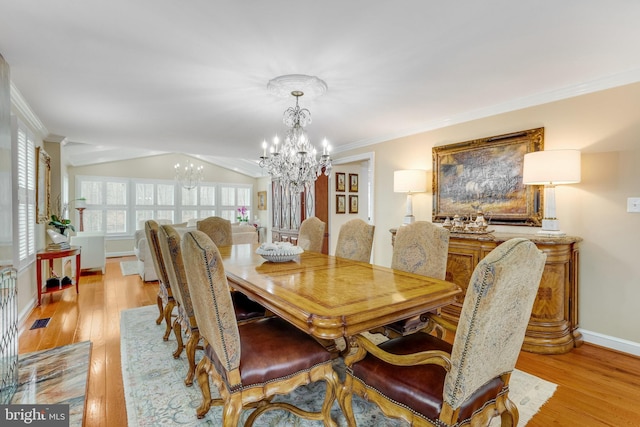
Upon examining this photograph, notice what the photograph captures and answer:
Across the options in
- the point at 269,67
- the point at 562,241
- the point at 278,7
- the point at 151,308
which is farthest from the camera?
the point at 151,308

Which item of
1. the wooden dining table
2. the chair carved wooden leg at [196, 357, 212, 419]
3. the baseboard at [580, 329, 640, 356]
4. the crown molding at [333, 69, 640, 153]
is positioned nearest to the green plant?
the wooden dining table

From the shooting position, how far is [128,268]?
596cm

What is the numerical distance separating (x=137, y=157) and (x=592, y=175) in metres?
8.91

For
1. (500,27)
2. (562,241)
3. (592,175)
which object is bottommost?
(562,241)

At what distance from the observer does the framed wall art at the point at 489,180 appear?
299 cm

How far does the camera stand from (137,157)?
314 inches

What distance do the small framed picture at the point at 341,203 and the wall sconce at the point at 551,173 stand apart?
321cm

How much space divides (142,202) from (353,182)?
575 centimetres

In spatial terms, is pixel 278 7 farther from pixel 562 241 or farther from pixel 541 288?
pixel 541 288

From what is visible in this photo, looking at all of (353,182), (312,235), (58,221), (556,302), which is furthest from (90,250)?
(556,302)

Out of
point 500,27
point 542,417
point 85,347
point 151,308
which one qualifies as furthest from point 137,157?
point 542,417

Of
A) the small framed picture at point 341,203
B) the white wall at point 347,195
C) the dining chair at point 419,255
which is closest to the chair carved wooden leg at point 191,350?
the dining chair at point 419,255

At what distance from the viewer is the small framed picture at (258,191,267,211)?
31.2 ft

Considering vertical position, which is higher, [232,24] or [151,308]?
[232,24]
